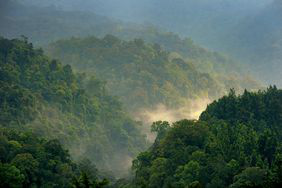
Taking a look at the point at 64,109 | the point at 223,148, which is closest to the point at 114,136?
the point at 64,109

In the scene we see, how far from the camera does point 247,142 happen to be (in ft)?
265

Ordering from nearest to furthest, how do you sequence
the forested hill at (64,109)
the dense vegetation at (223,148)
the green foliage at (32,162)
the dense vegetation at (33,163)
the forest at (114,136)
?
the dense vegetation at (223,148)
the dense vegetation at (33,163)
the forest at (114,136)
the green foliage at (32,162)
the forested hill at (64,109)

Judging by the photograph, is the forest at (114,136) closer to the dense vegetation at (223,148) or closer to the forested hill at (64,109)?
the dense vegetation at (223,148)

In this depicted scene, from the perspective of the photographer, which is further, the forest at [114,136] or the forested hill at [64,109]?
the forested hill at [64,109]

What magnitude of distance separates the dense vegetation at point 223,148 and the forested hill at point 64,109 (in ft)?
145

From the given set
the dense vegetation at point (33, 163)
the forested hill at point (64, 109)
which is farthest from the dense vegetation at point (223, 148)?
the forested hill at point (64, 109)

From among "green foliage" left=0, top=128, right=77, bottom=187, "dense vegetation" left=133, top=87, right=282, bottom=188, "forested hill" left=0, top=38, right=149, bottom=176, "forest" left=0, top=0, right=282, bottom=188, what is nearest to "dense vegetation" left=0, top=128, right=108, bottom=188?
"green foliage" left=0, top=128, right=77, bottom=187

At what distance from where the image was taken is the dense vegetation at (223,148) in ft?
245

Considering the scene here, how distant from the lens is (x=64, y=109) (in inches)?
6147

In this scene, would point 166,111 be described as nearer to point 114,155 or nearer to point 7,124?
point 114,155

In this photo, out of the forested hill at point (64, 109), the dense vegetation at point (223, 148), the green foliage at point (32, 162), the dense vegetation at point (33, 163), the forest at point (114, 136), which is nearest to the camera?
the dense vegetation at point (223, 148)

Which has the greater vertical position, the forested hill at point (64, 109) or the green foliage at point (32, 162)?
the forested hill at point (64, 109)

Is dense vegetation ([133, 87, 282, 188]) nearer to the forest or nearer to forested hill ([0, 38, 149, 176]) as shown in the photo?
the forest

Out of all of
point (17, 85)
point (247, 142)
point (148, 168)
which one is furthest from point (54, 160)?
point (17, 85)
